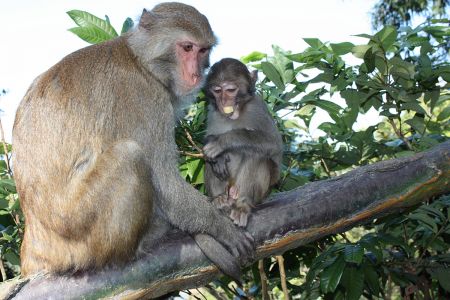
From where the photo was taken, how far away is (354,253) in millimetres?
4055

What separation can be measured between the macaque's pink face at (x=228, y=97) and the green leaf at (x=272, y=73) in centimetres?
42

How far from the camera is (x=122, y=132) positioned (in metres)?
3.98

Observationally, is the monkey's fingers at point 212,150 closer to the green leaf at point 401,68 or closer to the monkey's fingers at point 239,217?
the monkey's fingers at point 239,217

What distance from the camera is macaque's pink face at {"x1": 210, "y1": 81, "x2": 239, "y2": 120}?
16.9 ft

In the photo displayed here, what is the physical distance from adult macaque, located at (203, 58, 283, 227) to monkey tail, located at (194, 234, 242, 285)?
46 centimetres

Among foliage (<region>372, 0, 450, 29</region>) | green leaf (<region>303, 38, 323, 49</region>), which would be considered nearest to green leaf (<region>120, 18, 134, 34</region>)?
green leaf (<region>303, 38, 323, 49</region>)

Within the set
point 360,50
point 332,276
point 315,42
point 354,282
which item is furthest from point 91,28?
point 354,282

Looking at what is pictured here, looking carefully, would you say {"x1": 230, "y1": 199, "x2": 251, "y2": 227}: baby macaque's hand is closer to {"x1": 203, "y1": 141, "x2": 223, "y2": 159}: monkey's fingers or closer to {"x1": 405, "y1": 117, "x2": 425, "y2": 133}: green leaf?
{"x1": 203, "y1": 141, "x2": 223, "y2": 159}: monkey's fingers

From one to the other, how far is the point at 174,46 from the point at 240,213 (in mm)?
1356

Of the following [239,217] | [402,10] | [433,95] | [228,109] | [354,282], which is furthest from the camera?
[402,10]

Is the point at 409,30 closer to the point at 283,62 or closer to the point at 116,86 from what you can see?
the point at 283,62

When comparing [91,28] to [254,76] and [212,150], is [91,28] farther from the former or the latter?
[254,76]

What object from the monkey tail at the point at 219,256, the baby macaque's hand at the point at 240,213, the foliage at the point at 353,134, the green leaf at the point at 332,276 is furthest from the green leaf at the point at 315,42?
the monkey tail at the point at 219,256

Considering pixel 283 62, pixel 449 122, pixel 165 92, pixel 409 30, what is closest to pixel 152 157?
pixel 165 92
